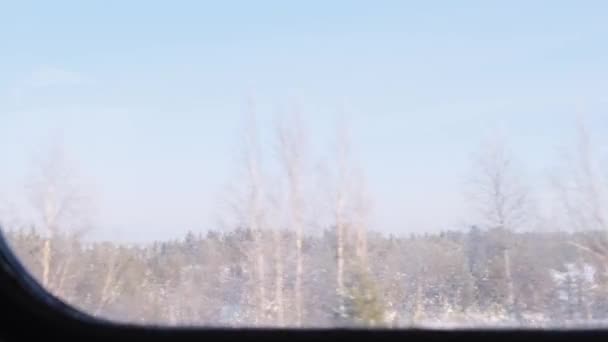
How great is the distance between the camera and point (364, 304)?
67.1 inches

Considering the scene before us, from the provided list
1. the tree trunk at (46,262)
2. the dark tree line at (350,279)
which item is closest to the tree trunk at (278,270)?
the dark tree line at (350,279)

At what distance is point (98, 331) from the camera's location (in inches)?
67.1

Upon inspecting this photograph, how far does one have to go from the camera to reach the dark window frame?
162 cm

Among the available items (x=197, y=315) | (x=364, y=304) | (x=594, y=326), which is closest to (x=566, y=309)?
(x=594, y=326)

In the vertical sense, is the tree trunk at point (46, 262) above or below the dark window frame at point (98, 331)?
above

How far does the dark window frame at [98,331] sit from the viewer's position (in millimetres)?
1620

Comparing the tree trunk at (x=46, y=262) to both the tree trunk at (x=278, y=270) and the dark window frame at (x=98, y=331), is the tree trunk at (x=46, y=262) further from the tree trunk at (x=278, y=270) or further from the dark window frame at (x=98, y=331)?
the tree trunk at (x=278, y=270)

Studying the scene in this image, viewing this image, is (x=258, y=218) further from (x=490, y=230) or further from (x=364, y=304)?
(x=490, y=230)

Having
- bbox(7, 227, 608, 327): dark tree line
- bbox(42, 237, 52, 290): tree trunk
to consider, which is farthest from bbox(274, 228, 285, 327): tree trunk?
bbox(42, 237, 52, 290): tree trunk

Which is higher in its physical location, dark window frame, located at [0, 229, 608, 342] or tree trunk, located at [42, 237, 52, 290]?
tree trunk, located at [42, 237, 52, 290]

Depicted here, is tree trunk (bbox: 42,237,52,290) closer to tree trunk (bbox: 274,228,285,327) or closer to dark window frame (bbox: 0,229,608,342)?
dark window frame (bbox: 0,229,608,342)

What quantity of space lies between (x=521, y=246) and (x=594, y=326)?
191 mm

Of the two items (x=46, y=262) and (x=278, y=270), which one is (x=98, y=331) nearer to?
(x=46, y=262)

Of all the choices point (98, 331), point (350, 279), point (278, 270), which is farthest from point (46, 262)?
point (350, 279)
